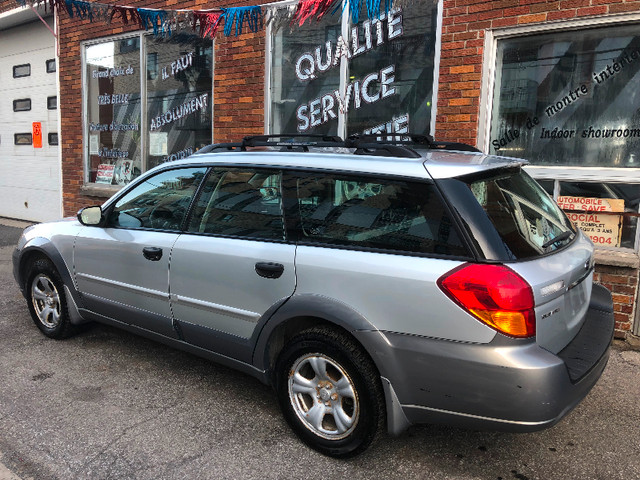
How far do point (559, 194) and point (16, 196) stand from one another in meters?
10.1

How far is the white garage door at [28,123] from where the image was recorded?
9.74 m

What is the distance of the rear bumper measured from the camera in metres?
2.24

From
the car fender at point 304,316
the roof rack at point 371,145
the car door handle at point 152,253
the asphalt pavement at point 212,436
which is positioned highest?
the roof rack at point 371,145

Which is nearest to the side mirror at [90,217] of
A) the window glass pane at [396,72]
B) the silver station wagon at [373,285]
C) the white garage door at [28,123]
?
the silver station wagon at [373,285]

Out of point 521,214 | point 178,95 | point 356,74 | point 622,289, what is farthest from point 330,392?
point 178,95

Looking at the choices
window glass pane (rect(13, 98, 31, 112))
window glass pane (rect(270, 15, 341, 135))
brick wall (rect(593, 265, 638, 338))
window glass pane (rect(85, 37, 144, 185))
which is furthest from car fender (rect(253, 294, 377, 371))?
window glass pane (rect(13, 98, 31, 112))

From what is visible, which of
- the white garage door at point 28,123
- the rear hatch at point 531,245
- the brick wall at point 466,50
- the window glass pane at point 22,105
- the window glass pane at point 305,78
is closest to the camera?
the rear hatch at point 531,245

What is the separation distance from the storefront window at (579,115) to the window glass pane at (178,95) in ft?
13.2

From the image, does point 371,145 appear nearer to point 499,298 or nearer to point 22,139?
point 499,298

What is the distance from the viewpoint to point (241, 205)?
3.18 metres

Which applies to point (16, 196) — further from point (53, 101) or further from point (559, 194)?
point (559, 194)

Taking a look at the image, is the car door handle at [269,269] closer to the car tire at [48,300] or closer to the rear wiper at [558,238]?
the rear wiper at [558,238]

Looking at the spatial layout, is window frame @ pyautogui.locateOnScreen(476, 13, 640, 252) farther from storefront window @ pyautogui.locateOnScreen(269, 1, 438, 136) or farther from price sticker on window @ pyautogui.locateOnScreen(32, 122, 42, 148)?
price sticker on window @ pyautogui.locateOnScreen(32, 122, 42, 148)

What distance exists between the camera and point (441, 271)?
2359 mm
